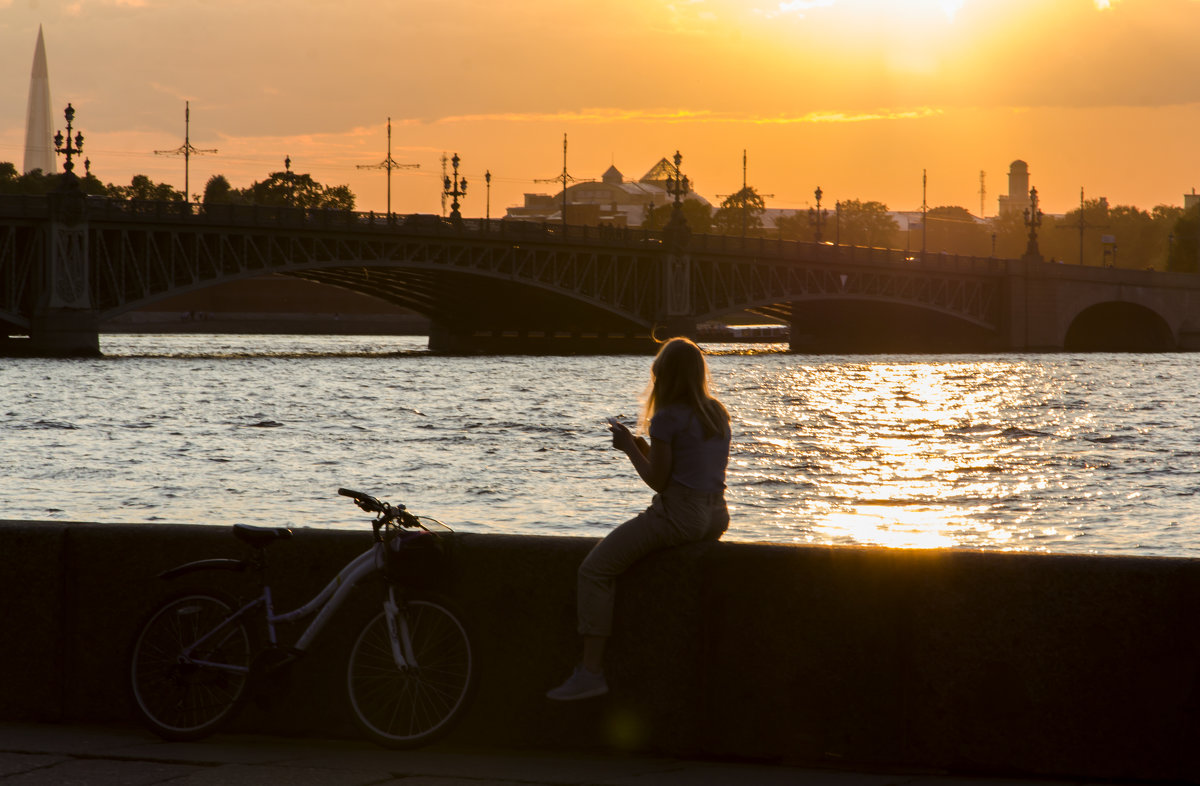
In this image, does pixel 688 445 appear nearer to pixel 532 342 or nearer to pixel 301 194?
pixel 532 342

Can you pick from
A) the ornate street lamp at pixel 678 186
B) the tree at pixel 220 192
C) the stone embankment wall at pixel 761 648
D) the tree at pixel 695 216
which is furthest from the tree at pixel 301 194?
the stone embankment wall at pixel 761 648

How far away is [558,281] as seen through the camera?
7419 centimetres

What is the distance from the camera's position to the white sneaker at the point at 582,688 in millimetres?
6012

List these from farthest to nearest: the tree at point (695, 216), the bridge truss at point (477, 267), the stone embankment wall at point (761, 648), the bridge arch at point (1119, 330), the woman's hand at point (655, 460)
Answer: the tree at point (695, 216), the bridge arch at point (1119, 330), the bridge truss at point (477, 267), the woman's hand at point (655, 460), the stone embankment wall at point (761, 648)

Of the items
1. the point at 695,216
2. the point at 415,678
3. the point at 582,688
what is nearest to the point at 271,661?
the point at 415,678

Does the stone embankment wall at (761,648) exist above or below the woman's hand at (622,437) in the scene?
below

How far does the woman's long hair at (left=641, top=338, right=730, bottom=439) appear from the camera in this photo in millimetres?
6105

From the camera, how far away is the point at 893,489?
84.6 feet

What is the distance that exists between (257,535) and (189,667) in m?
0.57

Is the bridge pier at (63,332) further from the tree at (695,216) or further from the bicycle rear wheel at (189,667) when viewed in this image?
the tree at (695,216)

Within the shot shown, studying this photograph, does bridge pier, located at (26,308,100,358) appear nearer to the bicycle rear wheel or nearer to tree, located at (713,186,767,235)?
the bicycle rear wheel

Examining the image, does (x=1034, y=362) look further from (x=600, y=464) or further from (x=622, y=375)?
(x=600, y=464)

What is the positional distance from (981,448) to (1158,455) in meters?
3.72

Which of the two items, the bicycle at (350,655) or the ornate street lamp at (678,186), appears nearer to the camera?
the bicycle at (350,655)
